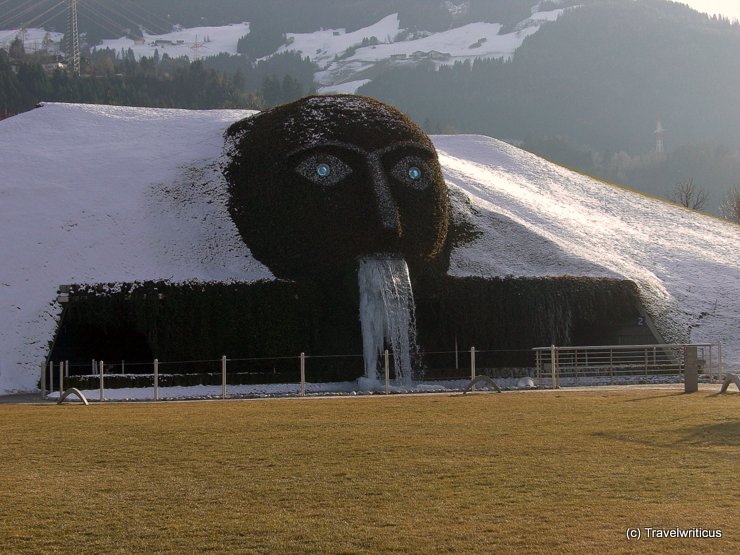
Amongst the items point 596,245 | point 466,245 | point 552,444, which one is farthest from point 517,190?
point 552,444

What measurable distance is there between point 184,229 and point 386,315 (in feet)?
27.4

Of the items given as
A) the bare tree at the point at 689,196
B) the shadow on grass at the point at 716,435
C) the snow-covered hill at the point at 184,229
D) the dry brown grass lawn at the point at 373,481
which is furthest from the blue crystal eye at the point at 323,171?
the bare tree at the point at 689,196

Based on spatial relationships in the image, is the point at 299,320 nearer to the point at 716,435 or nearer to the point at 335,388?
the point at 335,388

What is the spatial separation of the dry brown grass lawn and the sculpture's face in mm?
14487

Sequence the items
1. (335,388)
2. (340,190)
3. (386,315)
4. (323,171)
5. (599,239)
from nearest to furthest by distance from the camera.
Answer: (335,388), (386,315), (340,190), (323,171), (599,239)

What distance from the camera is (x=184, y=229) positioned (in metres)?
36.3

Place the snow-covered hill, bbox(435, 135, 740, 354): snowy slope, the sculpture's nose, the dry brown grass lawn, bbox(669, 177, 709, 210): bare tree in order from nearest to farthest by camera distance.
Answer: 1. the dry brown grass lawn
2. the sculpture's nose
3. the snow-covered hill
4. bbox(435, 135, 740, 354): snowy slope
5. bbox(669, 177, 709, 210): bare tree

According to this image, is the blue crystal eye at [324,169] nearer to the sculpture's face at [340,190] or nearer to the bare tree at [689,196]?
the sculpture's face at [340,190]

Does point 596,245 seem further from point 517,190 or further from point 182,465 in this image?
point 182,465

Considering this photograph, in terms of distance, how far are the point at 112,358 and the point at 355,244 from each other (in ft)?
25.2

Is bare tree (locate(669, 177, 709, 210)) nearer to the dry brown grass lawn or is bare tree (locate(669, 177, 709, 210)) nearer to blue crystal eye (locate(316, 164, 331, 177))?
blue crystal eye (locate(316, 164, 331, 177))

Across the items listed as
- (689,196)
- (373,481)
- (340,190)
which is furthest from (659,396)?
(689,196)

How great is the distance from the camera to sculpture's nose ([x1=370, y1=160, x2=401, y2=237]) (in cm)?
3231

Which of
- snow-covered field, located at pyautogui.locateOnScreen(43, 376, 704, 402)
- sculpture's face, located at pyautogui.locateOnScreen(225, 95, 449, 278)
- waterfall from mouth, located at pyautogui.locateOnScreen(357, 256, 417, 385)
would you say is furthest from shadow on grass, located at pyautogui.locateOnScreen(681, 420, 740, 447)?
sculpture's face, located at pyautogui.locateOnScreen(225, 95, 449, 278)
